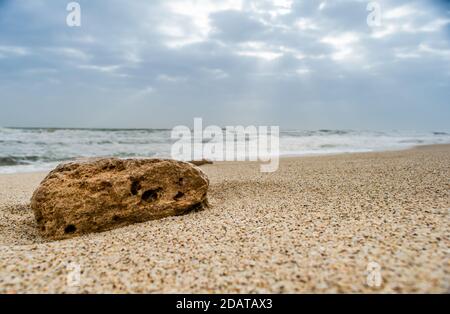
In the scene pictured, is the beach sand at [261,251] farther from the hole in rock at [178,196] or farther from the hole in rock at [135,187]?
the hole in rock at [135,187]

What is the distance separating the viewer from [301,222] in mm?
3490

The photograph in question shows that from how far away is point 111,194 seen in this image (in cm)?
418

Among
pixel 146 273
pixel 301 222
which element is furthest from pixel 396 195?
pixel 146 273

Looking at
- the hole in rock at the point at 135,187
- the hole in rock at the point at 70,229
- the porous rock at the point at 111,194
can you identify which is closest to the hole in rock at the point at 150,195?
the porous rock at the point at 111,194

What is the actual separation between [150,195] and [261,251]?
6.93 ft

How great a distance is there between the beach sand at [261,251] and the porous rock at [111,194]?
23cm

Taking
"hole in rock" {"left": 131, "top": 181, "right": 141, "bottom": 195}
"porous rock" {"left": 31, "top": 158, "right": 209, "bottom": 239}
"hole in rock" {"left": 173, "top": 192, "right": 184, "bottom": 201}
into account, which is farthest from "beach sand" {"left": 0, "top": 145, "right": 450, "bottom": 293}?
"hole in rock" {"left": 131, "top": 181, "right": 141, "bottom": 195}

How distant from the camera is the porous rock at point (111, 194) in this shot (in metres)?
4.02

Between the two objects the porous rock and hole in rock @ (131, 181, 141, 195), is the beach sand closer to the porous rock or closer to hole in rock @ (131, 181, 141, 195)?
the porous rock

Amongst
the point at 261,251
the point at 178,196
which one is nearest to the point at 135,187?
the point at 178,196

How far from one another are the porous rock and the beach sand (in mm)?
226

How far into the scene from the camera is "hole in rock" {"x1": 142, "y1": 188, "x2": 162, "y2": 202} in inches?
171
